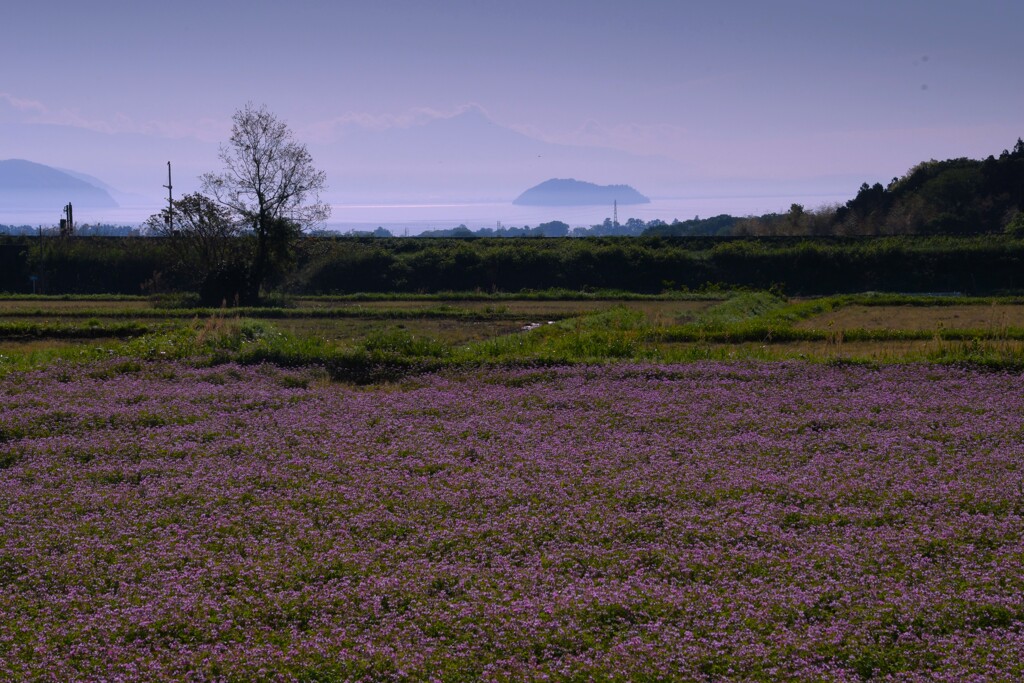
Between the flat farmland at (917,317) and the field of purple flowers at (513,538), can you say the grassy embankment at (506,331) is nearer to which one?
the flat farmland at (917,317)

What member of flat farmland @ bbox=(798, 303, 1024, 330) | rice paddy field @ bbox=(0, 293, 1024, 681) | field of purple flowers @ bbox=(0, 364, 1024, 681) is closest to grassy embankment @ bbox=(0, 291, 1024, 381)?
flat farmland @ bbox=(798, 303, 1024, 330)

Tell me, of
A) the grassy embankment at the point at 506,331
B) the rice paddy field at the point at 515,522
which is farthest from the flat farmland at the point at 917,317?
the rice paddy field at the point at 515,522

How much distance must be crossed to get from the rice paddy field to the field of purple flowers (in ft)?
0.10

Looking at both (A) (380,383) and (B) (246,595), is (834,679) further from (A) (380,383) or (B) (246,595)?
(A) (380,383)

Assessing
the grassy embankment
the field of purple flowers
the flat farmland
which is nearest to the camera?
the field of purple flowers

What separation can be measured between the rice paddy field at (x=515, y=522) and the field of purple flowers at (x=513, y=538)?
0.10 feet

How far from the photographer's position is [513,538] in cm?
859

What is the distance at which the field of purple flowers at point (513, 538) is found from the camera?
6.39m

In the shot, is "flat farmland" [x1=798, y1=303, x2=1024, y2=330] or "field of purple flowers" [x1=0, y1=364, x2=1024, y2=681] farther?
"flat farmland" [x1=798, y1=303, x2=1024, y2=330]

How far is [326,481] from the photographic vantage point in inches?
407

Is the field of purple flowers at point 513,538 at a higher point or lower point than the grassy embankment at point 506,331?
lower

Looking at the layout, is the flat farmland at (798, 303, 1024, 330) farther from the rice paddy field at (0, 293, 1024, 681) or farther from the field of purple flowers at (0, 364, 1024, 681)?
the field of purple flowers at (0, 364, 1024, 681)

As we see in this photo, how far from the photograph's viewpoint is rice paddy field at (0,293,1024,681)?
643 centimetres

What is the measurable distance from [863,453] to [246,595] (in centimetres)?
760
